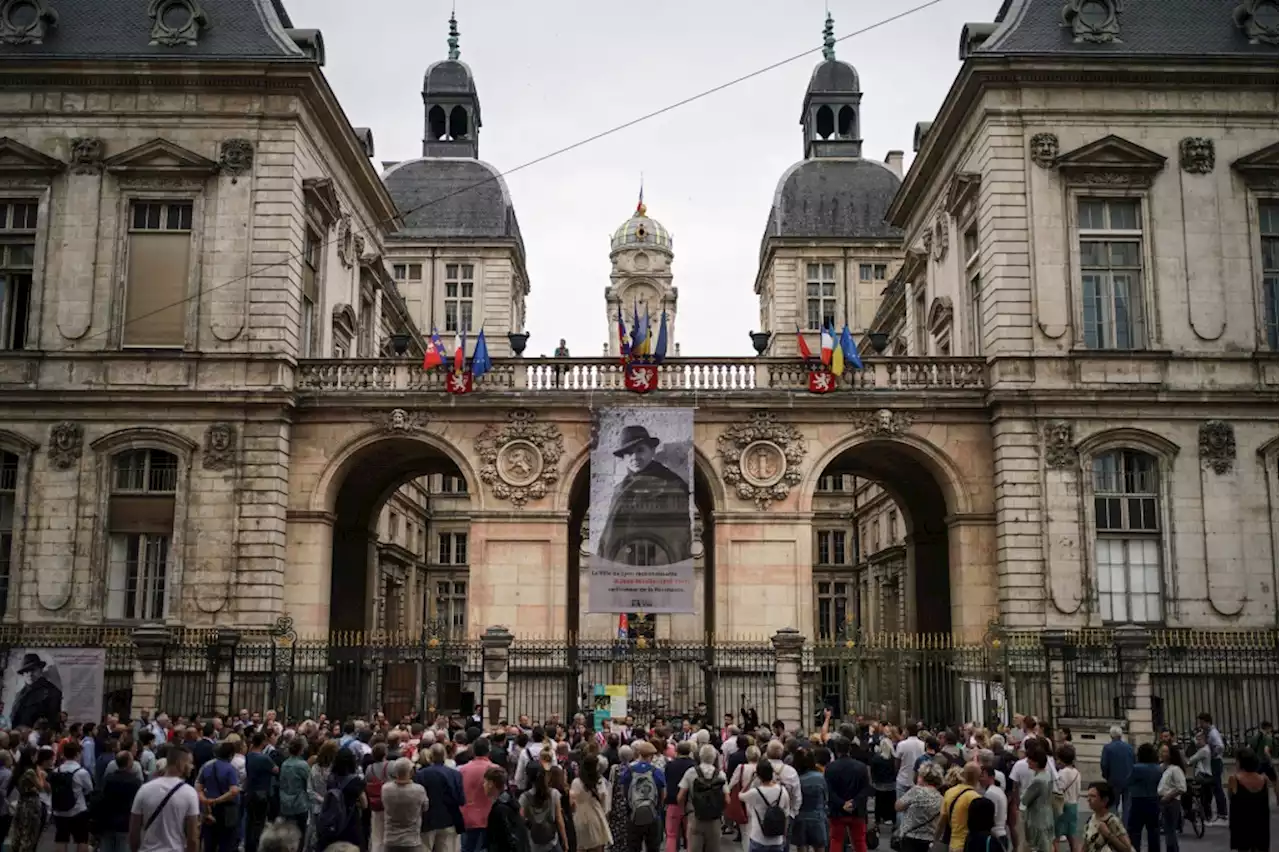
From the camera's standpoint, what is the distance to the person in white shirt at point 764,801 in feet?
42.9

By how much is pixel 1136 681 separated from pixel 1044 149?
12.6 metres

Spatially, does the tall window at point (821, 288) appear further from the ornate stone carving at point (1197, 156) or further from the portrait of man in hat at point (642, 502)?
the portrait of man in hat at point (642, 502)

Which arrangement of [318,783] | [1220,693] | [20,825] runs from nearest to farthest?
[20,825]
[318,783]
[1220,693]

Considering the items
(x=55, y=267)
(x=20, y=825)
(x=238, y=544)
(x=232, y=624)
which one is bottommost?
(x=20, y=825)

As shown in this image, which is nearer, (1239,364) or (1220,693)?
(1220,693)

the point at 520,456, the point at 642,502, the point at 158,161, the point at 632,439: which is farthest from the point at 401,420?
the point at 158,161

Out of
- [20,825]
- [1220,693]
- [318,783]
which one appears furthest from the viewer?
[1220,693]

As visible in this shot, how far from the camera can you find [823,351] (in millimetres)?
30438

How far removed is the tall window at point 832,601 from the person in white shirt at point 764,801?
44.3 metres

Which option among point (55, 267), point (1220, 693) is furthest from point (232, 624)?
point (1220, 693)

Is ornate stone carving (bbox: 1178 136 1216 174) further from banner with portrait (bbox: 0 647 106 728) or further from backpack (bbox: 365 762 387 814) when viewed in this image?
banner with portrait (bbox: 0 647 106 728)

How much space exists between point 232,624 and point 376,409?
584 cm

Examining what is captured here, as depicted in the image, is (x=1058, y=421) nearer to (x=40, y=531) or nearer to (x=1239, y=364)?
(x=1239, y=364)

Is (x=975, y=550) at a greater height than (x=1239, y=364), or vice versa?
(x=1239, y=364)
